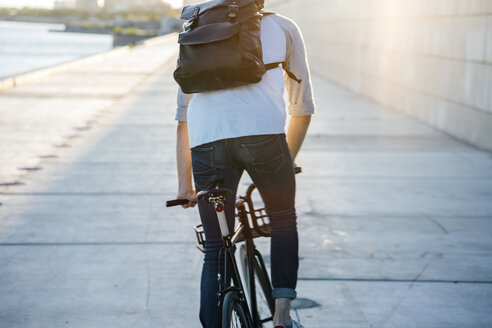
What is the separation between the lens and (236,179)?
8.95 feet

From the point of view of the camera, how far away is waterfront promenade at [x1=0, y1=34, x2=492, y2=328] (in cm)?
394

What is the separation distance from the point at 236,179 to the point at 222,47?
1.59 ft

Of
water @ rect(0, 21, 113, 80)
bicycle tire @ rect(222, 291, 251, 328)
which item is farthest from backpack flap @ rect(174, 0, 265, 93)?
water @ rect(0, 21, 113, 80)

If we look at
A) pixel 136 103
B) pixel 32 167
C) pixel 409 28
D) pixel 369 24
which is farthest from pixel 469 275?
pixel 369 24

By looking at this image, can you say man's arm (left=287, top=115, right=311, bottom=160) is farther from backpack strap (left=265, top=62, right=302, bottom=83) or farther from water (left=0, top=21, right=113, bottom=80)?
water (left=0, top=21, right=113, bottom=80)

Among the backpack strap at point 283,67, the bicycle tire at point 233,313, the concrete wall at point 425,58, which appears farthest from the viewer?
the concrete wall at point 425,58

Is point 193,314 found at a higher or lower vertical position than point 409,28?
lower

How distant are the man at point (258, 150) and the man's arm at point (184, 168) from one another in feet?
0.41

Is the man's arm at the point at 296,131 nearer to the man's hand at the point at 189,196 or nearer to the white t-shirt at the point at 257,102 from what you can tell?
the white t-shirt at the point at 257,102

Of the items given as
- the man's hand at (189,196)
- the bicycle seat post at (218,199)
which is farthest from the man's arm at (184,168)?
the bicycle seat post at (218,199)

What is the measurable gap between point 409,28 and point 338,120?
2.37 meters

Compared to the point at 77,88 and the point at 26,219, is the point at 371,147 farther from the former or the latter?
the point at 77,88

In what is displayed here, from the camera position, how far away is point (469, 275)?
4488mm

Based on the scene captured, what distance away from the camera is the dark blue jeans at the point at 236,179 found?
2.66 m
